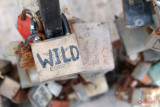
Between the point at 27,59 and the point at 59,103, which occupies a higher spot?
the point at 27,59

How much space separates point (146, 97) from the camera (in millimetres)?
1122

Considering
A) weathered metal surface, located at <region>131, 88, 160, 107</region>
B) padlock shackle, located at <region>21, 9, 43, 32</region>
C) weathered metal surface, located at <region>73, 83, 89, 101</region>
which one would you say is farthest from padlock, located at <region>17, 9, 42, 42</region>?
weathered metal surface, located at <region>131, 88, 160, 107</region>

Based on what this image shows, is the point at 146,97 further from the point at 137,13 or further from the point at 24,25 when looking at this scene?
the point at 24,25

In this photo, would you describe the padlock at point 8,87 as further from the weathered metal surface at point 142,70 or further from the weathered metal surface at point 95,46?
the weathered metal surface at point 142,70

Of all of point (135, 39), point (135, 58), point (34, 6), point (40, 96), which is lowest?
point (40, 96)

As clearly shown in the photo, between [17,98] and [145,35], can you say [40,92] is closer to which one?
[17,98]

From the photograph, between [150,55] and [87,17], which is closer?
[150,55]

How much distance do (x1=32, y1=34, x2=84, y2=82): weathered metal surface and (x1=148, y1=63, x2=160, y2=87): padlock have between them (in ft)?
1.97

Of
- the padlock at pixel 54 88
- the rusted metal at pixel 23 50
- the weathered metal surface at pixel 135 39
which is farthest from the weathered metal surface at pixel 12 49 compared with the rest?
the weathered metal surface at pixel 135 39

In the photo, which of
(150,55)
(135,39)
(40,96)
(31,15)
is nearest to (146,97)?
(150,55)

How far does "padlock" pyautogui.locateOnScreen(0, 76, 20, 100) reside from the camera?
1000 millimetres

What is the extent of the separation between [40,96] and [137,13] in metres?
0.68

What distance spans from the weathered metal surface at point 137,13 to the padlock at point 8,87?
674mm

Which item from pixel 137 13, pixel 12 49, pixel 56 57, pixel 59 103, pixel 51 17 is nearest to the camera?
pixel 51 17
